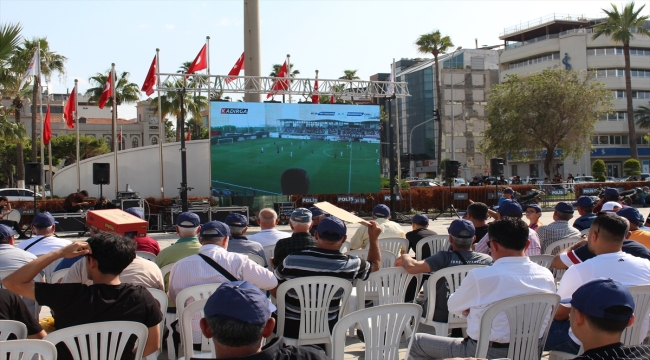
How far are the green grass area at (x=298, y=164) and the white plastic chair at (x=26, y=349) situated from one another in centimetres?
1823

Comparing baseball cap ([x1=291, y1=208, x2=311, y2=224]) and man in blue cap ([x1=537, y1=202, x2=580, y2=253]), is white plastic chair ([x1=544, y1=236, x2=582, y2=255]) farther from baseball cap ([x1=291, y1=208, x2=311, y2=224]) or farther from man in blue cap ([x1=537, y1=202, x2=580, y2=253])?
baseball cap ([x1=291, y1=208, x2=311, y2=224])

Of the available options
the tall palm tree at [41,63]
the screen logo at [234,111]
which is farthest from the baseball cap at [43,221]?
the tall palm tree at [41,63]

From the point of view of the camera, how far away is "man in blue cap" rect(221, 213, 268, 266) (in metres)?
6.11

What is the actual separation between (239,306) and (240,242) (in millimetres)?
4042

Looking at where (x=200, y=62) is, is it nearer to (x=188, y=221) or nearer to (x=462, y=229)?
(x=188, y=221)

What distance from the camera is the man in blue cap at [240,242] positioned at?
6113 mm

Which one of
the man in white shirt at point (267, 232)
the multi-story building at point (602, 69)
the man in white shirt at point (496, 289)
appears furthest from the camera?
the multi-story building at point (602, 69)

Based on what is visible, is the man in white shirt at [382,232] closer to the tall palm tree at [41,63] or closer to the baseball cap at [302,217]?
the baseball cap at [302,217]

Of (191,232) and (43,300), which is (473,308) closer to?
(43,300)

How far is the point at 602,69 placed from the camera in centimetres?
5881

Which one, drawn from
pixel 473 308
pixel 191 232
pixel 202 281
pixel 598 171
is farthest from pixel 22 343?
pixel 598 171

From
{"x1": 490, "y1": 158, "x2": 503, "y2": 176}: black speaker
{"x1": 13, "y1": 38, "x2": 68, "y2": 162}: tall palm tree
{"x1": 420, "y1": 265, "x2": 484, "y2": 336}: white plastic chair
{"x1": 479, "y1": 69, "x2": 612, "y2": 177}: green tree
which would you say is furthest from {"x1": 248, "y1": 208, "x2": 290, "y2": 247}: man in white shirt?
{"x1": 479, "y1": 69, "x2": 612, "y2": 177}: green tree

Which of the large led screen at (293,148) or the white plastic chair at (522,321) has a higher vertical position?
the large led screen at (293,148)

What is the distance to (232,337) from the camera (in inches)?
85.4
